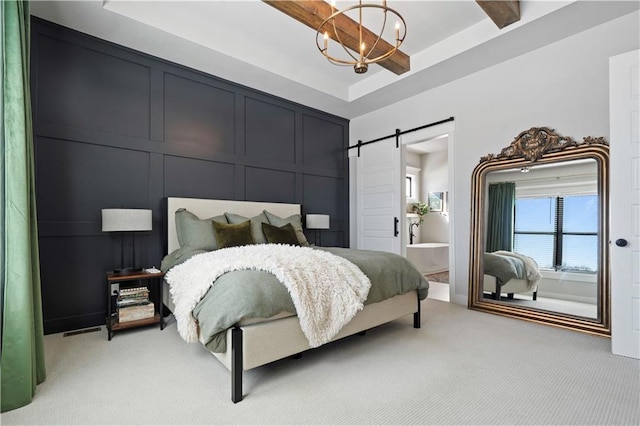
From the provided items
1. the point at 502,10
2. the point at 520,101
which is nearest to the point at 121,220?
the point at 502,10

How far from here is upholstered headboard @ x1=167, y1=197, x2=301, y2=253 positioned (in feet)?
11.3

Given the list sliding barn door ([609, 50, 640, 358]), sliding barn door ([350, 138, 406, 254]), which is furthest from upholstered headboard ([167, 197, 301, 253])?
sliding barn door ([609, 50, 640, 358])

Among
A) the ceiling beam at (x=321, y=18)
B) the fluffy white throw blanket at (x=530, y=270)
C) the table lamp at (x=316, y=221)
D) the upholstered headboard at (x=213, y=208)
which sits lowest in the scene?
the fluffy white throw blanket at (x=530, y=270)

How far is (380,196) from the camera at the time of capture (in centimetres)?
499

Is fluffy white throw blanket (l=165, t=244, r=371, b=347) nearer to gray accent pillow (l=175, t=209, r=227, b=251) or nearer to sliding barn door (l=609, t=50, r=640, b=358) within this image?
gray accent pillow (l=175, t=209, r=227, b=251)

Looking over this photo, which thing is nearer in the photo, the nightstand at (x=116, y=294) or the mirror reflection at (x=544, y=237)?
the nightstand at (x=116, y=294)

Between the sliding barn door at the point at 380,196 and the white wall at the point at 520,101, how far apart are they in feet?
1.84

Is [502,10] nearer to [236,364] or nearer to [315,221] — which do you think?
[315,221]

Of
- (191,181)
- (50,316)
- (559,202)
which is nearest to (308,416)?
(50,316)

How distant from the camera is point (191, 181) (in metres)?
3.75

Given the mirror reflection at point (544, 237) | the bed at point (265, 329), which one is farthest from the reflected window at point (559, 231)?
the bed at point (265, 329)

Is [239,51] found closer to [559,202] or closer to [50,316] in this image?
[50,316]

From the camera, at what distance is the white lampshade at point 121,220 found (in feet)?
9.21

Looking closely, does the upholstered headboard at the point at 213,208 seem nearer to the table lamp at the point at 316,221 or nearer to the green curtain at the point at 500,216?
the table lamp at the point at 316,221
